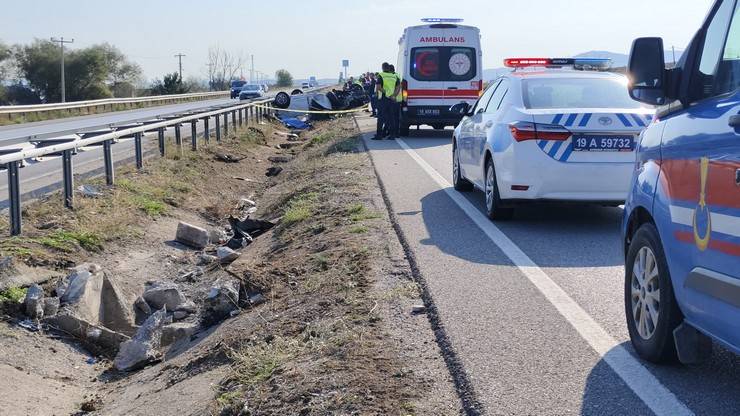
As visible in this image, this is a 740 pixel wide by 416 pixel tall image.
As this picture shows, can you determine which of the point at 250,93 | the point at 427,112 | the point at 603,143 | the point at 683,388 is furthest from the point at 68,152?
the point at 250,93

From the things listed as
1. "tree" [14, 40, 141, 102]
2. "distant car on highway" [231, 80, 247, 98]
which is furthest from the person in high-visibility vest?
"tree" [14, 40, 141, 102]

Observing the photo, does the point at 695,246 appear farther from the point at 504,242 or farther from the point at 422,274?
the point at 504,242

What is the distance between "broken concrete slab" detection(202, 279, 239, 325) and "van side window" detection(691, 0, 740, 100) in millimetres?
4648

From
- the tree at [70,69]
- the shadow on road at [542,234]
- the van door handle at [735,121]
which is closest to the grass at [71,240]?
the shadow on road at [542,234]

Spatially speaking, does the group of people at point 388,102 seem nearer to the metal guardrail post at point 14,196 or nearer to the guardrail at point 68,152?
the guardrail at point 68,152

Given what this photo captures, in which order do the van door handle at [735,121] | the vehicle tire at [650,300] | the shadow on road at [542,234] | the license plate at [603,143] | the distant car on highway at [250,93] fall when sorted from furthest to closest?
the distant car on highway at [250,93]
the license plate at [603,143]
the shadow on road at [542,234]
the vehicle tire at [650,300]
the van door handle at [735,121]

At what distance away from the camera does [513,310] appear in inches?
240

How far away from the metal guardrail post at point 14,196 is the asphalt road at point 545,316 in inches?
159

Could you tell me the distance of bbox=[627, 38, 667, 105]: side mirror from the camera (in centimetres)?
484

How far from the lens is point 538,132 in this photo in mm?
9234

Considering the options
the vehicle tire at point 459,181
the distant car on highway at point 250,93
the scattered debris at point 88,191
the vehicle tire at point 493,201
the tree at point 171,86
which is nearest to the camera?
the vehicle tire at point 493,201

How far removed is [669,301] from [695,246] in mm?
531

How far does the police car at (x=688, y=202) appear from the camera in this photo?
3877mm

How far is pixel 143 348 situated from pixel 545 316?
143 inches
